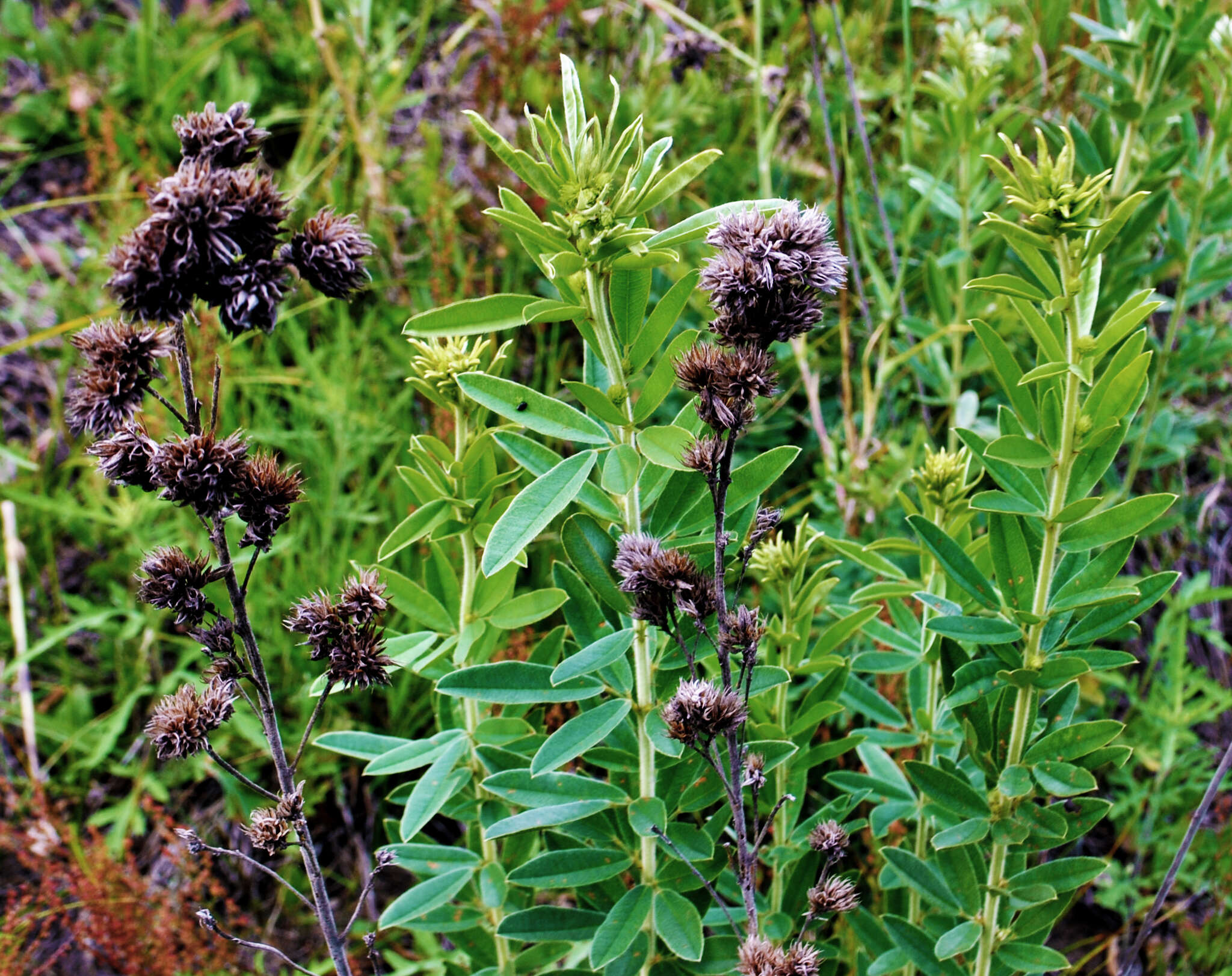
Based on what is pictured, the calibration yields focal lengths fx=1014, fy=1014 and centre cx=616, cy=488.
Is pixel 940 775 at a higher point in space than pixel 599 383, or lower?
lower

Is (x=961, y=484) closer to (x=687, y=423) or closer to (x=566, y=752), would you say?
(x=687, y=423)

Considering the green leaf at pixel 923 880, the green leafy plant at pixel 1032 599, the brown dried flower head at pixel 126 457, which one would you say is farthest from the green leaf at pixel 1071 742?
the brown dried flower head at pixel 126 457

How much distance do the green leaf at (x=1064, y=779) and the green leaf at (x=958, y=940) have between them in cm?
24

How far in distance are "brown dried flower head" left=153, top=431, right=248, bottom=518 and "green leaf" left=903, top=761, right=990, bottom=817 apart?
38.7 inches

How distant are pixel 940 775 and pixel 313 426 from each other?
233 centimetres

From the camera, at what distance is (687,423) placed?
1.42 metres

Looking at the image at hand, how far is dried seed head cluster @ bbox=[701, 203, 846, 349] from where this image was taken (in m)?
1.07

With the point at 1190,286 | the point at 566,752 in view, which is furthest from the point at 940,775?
the point at 1190,286

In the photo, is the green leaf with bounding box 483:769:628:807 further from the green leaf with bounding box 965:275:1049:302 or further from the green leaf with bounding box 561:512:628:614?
the green leaf with bounding box 965:275:1049:302

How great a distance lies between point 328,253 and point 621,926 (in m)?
1.00

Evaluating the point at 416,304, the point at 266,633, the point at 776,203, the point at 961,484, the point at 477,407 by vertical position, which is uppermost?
the point at 776,203

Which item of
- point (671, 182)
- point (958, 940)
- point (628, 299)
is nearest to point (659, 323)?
point (628, 299)

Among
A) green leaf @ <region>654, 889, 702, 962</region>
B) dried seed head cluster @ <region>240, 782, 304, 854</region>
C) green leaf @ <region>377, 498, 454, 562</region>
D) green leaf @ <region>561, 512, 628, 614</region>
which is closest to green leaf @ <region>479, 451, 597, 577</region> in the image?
green leaf @ <region>561, 512, 628, 614</region>

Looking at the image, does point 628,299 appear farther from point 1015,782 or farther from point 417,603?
point 1015,782
